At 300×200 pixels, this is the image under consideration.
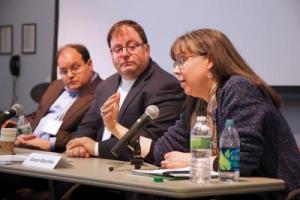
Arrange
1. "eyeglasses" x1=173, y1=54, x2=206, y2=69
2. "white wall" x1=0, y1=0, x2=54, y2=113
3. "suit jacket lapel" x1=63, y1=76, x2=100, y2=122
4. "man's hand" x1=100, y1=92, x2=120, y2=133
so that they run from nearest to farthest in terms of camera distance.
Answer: "eyeglasses" x1=173, y1=54, x2=206, y2=69 → "man's hand" x1=100, y1=92, x2=120, y2=133 → "suit jacket lapel" x1=63, y1=76, x2=100, y2=122 → "white wall" x1=0, y1=0, x2=54, y2=113

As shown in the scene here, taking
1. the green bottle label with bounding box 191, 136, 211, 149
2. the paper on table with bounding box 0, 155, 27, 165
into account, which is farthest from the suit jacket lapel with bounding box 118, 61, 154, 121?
the green bottle label with bounding box 191, 136, 211, 149

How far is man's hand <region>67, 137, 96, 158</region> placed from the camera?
3.09 metres

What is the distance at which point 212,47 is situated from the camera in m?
2.49

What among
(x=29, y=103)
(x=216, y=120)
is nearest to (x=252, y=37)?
(x=216, y=120)

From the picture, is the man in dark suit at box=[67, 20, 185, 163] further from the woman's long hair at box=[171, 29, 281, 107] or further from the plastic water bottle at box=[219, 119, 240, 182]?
the plastic water bottle at box=[219, 119, 240, 182]

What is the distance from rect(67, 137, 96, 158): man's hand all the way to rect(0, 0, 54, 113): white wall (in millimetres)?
2834

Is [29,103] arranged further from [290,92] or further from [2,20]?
[290,92]

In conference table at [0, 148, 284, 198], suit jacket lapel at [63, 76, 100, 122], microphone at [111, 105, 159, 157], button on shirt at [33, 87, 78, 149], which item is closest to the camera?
conference table at [0, 148, 284, 198]

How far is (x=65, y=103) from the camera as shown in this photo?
4.00 metres

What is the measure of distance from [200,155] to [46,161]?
808 mm

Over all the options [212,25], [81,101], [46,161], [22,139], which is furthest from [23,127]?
[212,25]

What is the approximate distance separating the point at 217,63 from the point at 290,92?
1.38 meters

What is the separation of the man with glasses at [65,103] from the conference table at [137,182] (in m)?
1.05

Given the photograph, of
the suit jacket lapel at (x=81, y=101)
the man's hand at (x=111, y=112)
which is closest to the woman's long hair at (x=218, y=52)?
the man's hand at (x=111, y=112)
